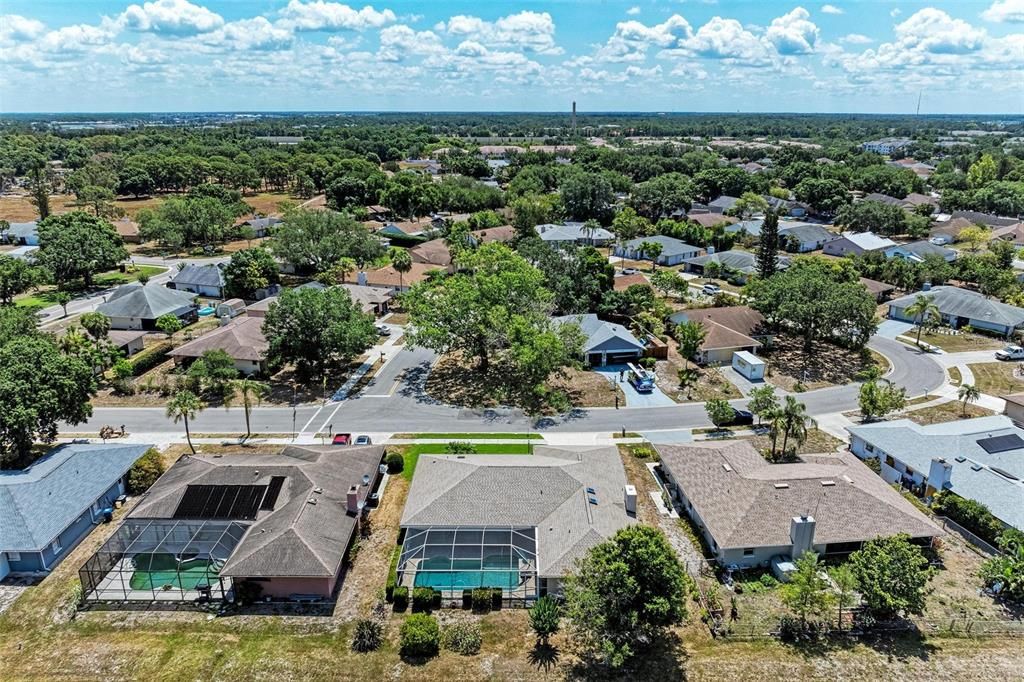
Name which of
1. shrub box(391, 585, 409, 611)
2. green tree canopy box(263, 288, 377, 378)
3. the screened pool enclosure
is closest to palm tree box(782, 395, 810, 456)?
the screened pool enclosure

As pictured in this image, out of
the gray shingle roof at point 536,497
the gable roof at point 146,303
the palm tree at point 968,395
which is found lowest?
the gray shingle roof at point 536,497

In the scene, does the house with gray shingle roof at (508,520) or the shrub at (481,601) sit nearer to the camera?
the shrub at (481,601)

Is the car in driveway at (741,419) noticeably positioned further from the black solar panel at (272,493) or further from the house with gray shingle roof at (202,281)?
the house with gray shingle roof at (202,281)

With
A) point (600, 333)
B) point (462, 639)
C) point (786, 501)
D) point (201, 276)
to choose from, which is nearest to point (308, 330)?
point (600, 333)

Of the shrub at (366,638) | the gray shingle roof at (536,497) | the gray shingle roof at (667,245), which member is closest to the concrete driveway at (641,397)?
the gray shingle roof at (536,497)

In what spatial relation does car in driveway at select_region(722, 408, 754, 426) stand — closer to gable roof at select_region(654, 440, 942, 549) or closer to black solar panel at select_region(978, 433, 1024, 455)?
gable roof at select_region(654, 440, 942, 549)

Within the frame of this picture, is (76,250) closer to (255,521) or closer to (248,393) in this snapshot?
(248,393)
